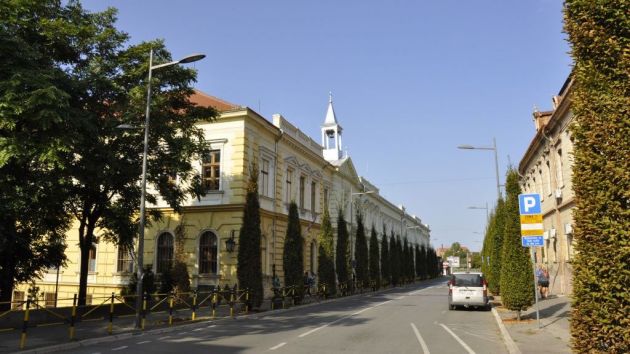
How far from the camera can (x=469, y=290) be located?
23.4 metres

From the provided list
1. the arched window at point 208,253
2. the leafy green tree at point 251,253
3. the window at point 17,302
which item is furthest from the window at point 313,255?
the window at point 17,302

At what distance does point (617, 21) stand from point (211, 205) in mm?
25609

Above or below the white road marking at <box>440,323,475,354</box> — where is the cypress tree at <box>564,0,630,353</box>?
above

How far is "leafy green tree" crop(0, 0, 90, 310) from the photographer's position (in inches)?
546

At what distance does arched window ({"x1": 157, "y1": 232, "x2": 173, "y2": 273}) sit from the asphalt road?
11949 millimetres

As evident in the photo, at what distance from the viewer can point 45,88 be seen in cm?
1369

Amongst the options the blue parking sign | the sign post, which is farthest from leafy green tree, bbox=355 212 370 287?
the blue parking sign

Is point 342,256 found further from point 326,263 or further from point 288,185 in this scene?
point 288,185

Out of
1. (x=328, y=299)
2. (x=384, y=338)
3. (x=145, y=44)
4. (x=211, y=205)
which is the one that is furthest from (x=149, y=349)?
(x=328, y=299)

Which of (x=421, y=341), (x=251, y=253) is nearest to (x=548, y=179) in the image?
(x=251, y=253)

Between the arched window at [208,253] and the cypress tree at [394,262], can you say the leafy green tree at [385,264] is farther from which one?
the arched window at [208,253]

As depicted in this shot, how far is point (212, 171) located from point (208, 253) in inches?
199

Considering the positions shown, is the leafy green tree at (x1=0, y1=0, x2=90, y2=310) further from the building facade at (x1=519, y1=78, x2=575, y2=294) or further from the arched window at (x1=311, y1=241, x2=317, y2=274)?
the arched window at (x1=311, y1=241, x2=317, y2=274)

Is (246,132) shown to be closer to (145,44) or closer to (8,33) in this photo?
(145,44)
